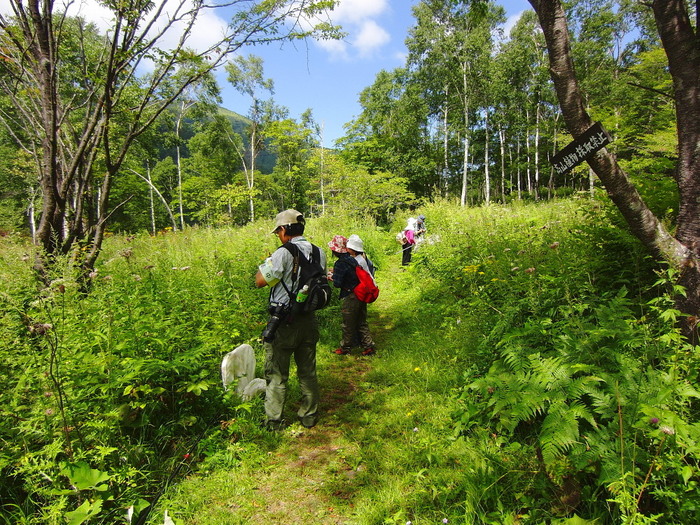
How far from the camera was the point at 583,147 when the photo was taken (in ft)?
7.80

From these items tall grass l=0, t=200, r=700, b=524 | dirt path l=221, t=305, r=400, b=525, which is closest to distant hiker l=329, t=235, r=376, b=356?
tall grass l=0, t=200, r=700, b=524

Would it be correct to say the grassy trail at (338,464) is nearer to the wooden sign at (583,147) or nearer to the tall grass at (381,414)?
the tall grass at (381,414)

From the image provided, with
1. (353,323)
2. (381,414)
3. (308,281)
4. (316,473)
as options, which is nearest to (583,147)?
(308,281)

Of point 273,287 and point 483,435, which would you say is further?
point 273,287

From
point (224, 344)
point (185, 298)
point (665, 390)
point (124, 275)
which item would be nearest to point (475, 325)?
point (665, 390)

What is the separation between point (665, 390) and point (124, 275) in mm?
4987

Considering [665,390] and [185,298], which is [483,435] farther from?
[185,298]

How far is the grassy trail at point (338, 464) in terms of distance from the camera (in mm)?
2414

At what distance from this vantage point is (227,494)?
2541 millimetres

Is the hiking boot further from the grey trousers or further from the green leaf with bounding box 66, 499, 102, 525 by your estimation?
the green leaf with bounding box 66, 499, 102, 525

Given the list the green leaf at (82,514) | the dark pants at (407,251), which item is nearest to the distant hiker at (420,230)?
the dark pants at (407,251)

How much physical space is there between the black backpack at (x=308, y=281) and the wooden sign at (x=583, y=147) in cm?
225

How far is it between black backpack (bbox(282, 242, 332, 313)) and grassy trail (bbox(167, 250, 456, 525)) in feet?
4.28

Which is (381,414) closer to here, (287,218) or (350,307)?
(350,307)
